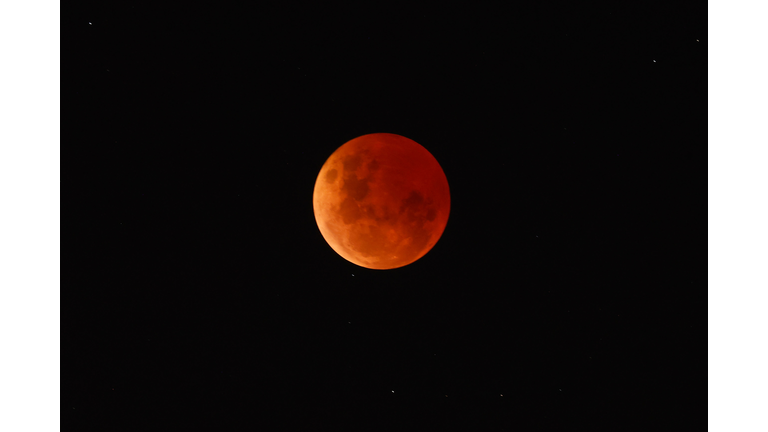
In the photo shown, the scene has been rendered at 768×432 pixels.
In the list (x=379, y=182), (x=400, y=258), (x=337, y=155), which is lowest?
(x=400, y=258)

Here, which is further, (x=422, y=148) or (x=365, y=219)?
(x=422, y=148)

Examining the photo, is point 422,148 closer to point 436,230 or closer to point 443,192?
point 443,192

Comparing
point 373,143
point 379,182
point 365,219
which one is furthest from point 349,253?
point 373,143

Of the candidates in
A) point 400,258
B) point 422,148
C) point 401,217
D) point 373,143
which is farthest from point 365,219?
point 422,148

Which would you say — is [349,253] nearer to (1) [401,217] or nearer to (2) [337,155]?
(1) [401,217]

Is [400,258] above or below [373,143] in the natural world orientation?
below

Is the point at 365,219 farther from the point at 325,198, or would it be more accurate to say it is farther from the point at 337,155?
the point at 337,155

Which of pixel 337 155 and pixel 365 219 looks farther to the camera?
pixel 337 155

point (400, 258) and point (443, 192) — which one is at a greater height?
point (443, 192)

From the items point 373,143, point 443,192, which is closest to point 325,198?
point 373,143
